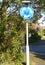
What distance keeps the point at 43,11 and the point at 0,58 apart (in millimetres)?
3132

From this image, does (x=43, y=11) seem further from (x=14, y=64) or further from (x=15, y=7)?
(x=14, y=64)

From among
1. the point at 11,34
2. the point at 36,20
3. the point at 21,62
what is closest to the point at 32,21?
the point at 36,20

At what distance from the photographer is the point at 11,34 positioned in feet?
47.6

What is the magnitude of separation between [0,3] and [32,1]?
1490 mm

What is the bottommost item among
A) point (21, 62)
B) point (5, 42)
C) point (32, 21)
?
point (21, 62)

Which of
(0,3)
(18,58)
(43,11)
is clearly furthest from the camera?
(18,58)

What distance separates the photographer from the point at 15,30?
14.4 metres

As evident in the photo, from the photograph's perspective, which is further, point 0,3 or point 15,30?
point 15,30

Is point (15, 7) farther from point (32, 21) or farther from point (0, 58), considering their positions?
point (0, 58)

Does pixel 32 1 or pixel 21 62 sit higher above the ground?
pixel 32 1

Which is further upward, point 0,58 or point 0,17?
point 0,17

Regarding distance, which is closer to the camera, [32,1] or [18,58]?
[32,1]

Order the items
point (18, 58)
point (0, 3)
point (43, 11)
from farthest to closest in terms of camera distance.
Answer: point (18, 58)
point (43, 11)
point (0, 3)

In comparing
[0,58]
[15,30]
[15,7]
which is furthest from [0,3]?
[0,58]
